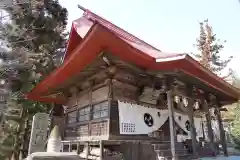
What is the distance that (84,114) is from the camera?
8984 millimetres

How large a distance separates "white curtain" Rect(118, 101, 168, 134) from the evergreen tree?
6.92m

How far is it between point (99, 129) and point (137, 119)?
1.37 metres

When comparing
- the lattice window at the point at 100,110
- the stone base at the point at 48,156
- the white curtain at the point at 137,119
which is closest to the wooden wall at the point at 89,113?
the lattice window at the point at 100,110

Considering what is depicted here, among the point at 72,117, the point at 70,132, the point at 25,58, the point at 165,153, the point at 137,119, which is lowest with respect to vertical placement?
the point at 165,153

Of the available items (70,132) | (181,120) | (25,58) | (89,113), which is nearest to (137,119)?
(89,113)

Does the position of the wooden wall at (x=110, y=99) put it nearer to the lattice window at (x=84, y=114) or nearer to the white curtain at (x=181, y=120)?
the lattice window at (x=84, y=114)

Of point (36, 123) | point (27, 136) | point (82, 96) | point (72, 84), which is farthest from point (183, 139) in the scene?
point (27, 136)

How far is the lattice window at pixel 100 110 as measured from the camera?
292 inches

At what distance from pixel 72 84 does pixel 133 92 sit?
3.09 metres

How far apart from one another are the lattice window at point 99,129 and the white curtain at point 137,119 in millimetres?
567

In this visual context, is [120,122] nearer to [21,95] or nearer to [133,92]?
[133,92]

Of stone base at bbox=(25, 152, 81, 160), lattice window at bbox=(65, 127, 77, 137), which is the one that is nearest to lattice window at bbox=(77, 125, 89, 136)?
lattice window at bbox=(65, 127, 77, 137)

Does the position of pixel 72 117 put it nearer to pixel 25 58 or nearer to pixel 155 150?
pixel 25 58

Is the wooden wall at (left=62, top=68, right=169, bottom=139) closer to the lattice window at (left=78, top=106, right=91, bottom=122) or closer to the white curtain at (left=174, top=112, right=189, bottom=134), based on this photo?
the lattice window at (left=78, top=106, right=91, bottom=122)
